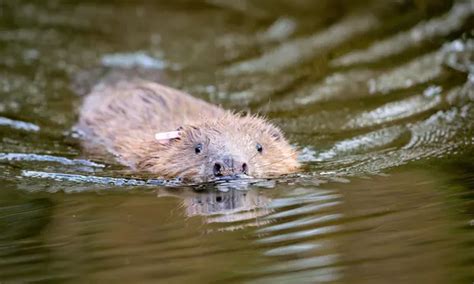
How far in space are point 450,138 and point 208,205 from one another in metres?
2.15

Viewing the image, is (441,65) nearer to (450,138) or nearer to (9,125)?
(450,138)

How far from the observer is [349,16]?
9148mm

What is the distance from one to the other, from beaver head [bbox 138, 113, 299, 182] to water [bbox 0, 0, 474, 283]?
14 cm

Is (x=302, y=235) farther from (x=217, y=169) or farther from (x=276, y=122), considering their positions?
(x=276, y=122)

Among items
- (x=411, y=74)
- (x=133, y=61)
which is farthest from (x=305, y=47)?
(x=133, y=61)

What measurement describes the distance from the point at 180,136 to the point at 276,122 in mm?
1502

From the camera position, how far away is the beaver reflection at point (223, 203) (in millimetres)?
4184

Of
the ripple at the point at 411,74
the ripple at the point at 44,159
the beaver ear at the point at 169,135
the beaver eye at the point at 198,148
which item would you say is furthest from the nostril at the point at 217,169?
the ripple at the point at 411,74

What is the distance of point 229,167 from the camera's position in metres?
5.00

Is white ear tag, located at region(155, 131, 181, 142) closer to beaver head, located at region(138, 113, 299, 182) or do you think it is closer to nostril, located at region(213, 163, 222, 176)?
beaver head, located at region(138, 113, 299, 182)

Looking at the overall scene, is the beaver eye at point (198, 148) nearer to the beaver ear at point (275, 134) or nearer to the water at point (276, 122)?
the water at point (276, 122)

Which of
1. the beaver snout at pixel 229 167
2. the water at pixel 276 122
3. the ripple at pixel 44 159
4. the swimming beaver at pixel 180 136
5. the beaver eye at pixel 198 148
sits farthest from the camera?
the ripple at pixel 44 159

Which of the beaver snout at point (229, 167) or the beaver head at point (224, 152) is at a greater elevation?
Result: the beaver head at point (224, 152)

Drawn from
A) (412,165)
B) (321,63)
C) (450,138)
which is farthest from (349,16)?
(412,165)
